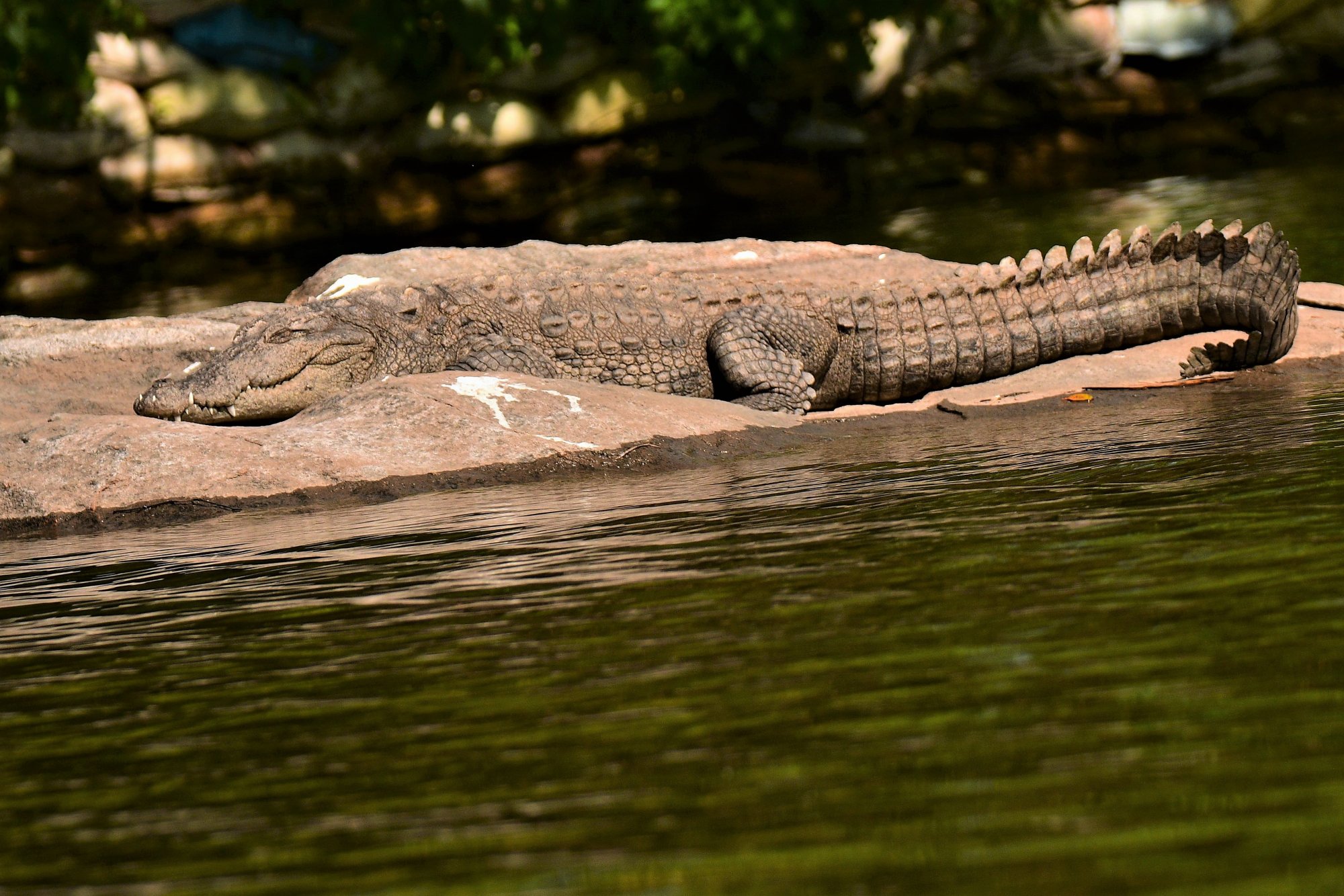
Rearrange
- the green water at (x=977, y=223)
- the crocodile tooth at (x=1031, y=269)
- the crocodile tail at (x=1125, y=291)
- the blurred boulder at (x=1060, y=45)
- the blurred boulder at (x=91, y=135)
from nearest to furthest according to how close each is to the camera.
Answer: the crocodile tail at (x=1125, y=291), the crocodile tooth at (x=1031, y=269), the green water at (x=977, y=223), the blurred boulder at (x=91, y=135), the blurred boulder at (x=1060, y=45)

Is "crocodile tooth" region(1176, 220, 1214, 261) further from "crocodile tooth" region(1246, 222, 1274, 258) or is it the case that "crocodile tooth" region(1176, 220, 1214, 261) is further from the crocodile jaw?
the crocodile jaw

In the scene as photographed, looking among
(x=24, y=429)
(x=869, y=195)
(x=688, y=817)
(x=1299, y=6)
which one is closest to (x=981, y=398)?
(x=24, y=429)

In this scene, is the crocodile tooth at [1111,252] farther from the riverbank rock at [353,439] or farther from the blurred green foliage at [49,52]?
the blurred green foliage at [49,52]

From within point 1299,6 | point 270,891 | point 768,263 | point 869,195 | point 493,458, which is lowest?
point 270,891

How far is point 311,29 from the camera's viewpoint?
23359 mm

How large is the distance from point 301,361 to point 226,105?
1516 centimetres

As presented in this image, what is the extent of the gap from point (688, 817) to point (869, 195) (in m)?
22.7

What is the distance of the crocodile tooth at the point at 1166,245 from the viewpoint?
30.9 feet

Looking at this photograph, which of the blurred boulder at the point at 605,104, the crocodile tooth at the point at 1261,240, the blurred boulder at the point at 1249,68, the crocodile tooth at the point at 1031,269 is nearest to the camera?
the crocodile tooth at the point at 1261,240

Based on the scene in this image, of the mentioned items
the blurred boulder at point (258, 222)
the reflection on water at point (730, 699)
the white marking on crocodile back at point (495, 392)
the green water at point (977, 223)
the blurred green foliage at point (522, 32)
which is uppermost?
the blurred green foliage at point (522, 32)

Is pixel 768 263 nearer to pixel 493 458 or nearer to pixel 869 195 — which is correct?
pixel 493 458

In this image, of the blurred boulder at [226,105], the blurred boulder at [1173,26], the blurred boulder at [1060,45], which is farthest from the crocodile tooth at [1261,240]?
the blurred boulder at [226,105]

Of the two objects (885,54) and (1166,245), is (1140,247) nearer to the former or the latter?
(1166,245)

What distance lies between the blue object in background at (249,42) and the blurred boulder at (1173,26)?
1197 cm
